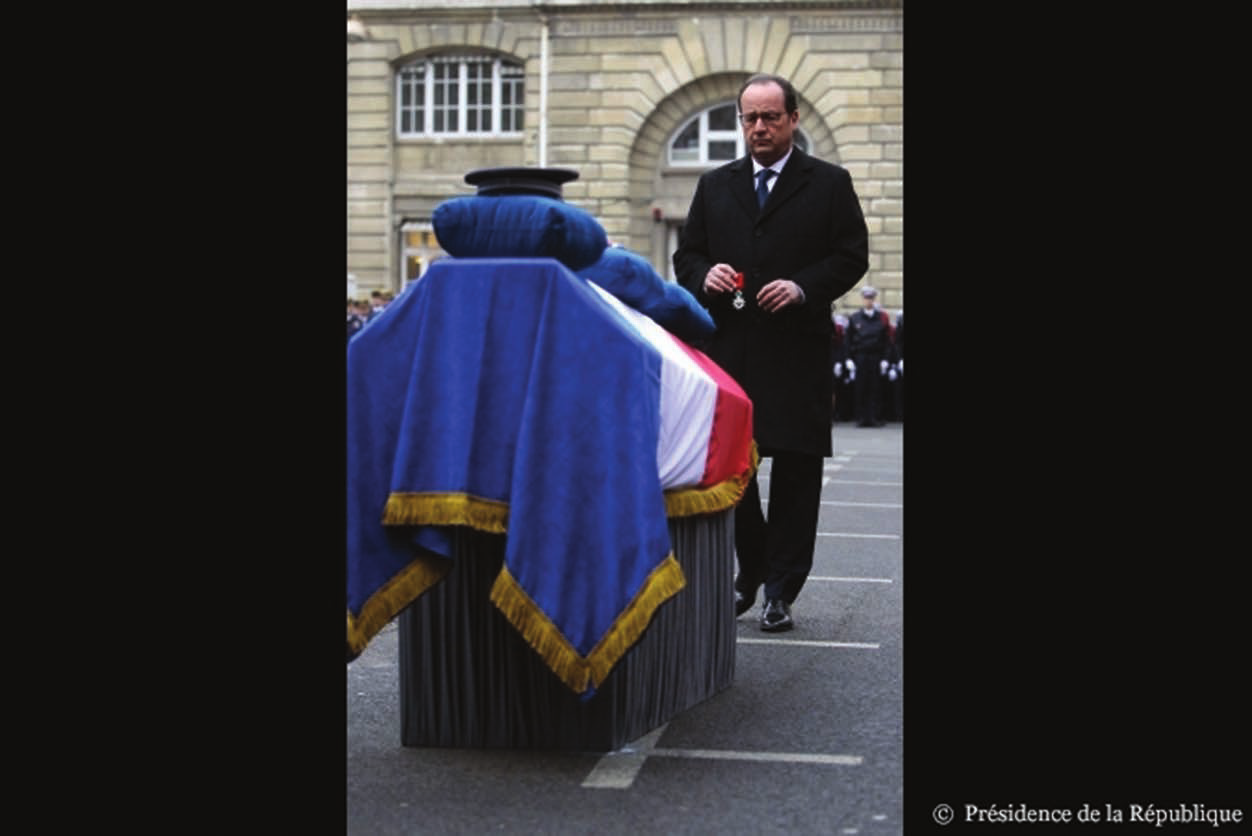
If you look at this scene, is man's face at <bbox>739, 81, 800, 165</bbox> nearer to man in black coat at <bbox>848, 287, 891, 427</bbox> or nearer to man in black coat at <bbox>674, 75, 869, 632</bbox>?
man in black coat at <bbox>674, 75, 869, 632</bbox>

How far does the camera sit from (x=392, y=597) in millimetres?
4785

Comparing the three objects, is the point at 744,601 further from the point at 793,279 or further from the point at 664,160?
the point at 664,160

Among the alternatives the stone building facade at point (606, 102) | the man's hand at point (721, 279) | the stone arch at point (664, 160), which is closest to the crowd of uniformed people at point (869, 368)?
the stone building facade at point (606, 102)

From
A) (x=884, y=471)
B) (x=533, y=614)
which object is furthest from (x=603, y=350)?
(x=884, y=471)

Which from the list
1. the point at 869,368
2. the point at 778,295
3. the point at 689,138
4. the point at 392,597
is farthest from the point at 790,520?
the point at 689,138

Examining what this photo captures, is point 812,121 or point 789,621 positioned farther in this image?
point 812,121

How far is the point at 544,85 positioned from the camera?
110 feet

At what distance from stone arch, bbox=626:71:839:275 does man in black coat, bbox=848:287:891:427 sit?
7256 mm

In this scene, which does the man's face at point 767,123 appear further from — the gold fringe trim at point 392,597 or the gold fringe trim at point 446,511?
the gold fringe trim at point 392,597

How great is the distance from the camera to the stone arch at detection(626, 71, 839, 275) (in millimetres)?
33000

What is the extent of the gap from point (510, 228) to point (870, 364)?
70.1 feet
